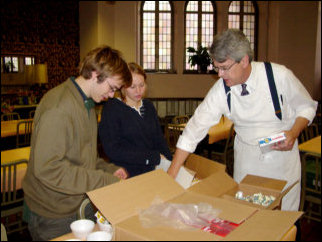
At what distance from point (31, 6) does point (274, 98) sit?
337 inches

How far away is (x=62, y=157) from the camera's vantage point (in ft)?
4.33

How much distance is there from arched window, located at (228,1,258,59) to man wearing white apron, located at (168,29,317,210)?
347 inches

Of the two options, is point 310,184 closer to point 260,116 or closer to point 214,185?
point 260,116

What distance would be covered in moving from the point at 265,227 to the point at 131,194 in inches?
17.9

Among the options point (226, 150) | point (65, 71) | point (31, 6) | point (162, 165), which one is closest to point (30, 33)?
point (31, 6)

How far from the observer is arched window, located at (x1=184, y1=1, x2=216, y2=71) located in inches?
392

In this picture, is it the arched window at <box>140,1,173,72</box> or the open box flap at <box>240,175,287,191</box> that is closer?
the open box flap at <box>240,175,287,191</box>

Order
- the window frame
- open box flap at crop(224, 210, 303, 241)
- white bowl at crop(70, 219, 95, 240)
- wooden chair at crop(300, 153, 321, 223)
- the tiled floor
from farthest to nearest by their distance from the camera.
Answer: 1. the window frame
2. the tiled floor
3. wooden chair at crop(300, 153, 321, 223)
4. white bowl at crop(70, 219, 95, 240)
5. open box flap at crop(224, 210, 303, 241)

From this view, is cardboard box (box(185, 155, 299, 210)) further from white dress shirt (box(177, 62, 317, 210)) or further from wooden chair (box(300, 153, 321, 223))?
wooden chair (box(300, 153, 321, 223))

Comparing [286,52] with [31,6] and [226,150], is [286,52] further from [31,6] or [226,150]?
[31,6]

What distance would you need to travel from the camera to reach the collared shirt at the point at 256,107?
5.74ft

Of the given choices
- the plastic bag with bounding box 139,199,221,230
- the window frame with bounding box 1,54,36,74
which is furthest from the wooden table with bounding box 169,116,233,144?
the window frame with bounding box 1,54,36,74

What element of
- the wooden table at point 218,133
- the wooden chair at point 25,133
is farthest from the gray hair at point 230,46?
the wooden chair at point 25,133

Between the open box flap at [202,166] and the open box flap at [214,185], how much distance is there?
52 millimetres
